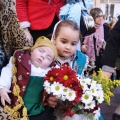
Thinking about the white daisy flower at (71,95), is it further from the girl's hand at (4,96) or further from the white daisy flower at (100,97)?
the girl's hand at (4,96)

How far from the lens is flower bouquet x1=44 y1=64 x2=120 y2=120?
7.43 ft

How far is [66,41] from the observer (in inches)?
106

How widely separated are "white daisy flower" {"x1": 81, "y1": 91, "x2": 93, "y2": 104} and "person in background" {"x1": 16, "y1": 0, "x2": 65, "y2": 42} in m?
1.13

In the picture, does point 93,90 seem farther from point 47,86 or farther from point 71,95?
point 47,86

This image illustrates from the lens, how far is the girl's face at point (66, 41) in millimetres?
2684

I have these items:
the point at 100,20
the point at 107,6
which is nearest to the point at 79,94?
the point at 100,20

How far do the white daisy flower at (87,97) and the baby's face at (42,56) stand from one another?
0.35 m

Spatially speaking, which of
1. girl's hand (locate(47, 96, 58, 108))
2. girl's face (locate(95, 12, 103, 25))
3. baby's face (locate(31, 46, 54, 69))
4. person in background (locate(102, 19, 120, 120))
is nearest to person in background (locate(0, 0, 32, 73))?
baby's face (locate(31, 46, 54, 69))

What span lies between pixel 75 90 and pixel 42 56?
0.35 m

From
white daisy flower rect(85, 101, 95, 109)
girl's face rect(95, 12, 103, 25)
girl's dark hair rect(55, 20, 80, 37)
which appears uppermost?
girl's dark hair rect(55, 20, 80, 37)

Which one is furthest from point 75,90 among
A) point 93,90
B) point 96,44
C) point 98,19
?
point 98,19

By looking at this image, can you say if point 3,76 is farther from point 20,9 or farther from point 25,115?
point 20,9

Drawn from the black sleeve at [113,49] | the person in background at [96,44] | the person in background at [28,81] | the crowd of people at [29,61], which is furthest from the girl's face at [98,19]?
the person in background at [28,81]

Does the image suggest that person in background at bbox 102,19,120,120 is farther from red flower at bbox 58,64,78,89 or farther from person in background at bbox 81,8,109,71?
person in background at bbox 81,8,109,71
